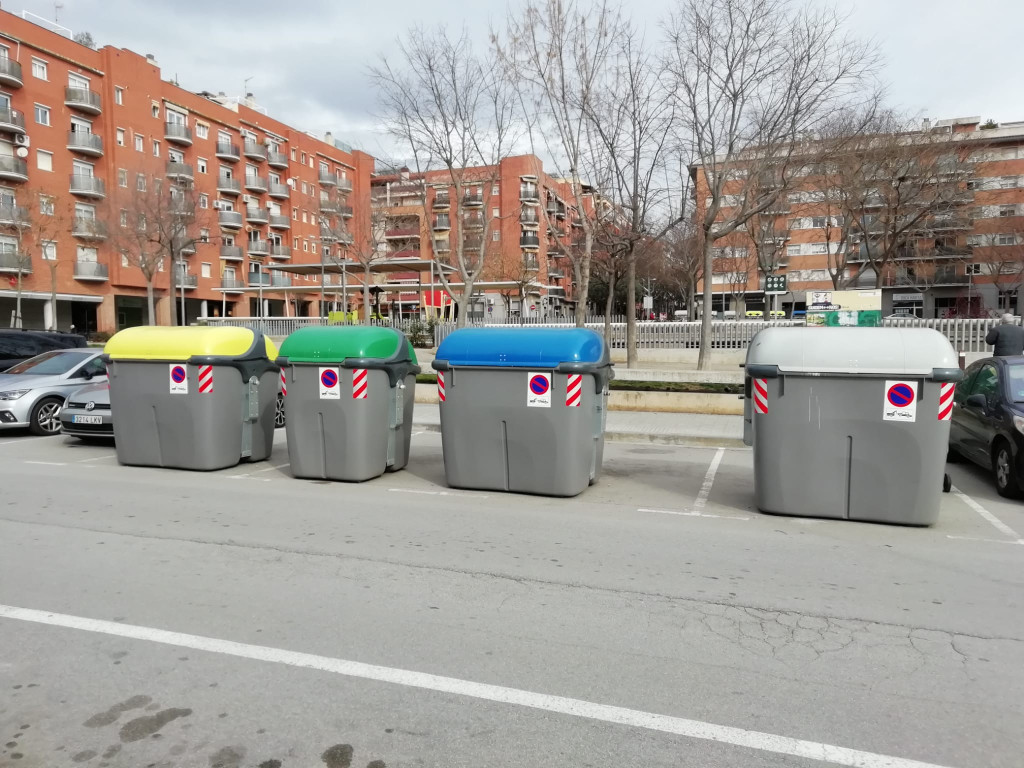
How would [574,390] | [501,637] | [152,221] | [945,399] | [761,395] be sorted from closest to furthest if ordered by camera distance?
[501,637]
[945,399]
[761,395]
[574,390]
[152,221]

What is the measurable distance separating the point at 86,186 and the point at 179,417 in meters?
45.3

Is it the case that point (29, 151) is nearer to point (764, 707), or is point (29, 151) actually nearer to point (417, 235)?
point (417, 235)

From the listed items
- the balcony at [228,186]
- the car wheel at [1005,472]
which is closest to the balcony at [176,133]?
the balcony at [228,186]

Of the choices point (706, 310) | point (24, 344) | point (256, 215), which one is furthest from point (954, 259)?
point (24, 344)

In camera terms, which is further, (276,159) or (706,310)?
(276,159)

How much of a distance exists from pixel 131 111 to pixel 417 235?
1988cm

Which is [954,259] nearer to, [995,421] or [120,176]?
[995,421]

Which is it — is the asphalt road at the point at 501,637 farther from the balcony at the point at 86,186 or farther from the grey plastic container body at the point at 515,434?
the balcony at the point at 86,186

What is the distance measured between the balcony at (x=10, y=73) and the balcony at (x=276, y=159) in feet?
70.6

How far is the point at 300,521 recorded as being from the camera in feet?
21.6

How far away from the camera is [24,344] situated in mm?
14641

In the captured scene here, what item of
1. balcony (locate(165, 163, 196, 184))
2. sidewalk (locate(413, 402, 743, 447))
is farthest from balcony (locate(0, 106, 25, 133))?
sidewalk (locate(413, 402, 743, 447))

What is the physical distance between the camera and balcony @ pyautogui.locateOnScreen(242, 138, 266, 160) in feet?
200

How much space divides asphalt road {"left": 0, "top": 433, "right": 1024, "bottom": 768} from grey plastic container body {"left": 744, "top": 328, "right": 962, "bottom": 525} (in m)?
0.25
